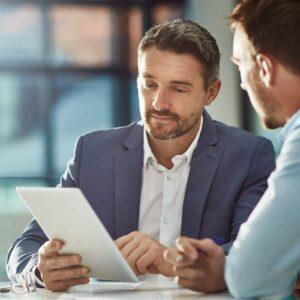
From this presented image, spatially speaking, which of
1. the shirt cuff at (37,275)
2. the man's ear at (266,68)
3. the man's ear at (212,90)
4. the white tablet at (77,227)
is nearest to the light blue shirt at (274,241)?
the man's ear at (266,68)

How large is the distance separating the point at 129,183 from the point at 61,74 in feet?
15.9

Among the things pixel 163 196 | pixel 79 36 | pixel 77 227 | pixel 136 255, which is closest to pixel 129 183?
pixel 163 196

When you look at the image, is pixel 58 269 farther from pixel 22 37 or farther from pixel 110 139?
pixel 22 37

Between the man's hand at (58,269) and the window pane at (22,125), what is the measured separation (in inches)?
207

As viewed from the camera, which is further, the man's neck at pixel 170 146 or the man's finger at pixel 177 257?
the man's neck at pixel 170 146

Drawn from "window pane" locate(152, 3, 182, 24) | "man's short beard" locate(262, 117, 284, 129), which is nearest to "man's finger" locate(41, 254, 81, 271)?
"man's short beard" locate(262, 117, 284, 129)

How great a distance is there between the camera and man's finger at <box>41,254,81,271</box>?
2.20 metres

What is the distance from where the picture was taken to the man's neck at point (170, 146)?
2.89m

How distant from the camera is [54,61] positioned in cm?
761

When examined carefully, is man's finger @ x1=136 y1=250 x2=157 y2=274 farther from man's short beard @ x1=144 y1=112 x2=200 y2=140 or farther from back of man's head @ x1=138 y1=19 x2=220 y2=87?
back of man's head @ x1=138 y1=19 x2=220 y2=87

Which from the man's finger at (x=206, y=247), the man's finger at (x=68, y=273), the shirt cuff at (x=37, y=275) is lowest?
the shirt cuff at (x=37, y=275)

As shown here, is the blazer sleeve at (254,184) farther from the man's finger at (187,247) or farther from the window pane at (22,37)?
the window pane at (22,37)

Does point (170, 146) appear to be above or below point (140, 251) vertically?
above

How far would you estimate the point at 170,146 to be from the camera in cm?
289
